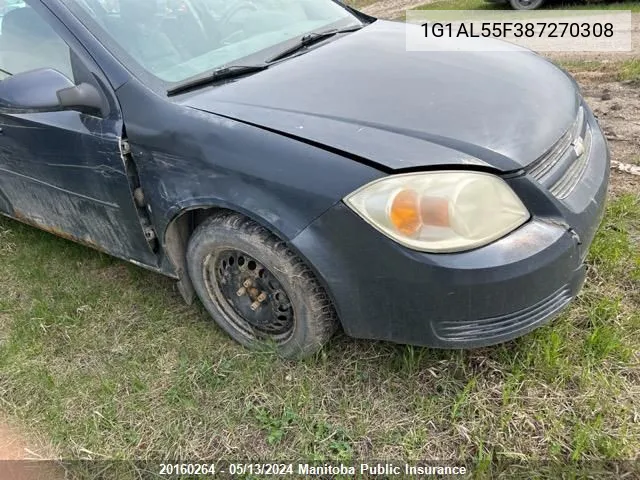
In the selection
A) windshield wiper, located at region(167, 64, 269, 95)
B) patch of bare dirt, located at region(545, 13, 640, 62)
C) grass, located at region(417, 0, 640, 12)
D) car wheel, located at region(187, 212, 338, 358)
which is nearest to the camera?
car wheel, located at region(187, 212, 338, 358)

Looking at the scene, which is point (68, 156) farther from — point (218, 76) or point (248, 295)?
point (248, 295)

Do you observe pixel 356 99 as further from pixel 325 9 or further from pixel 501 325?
pixel 325 9

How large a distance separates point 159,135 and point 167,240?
0.46 meters

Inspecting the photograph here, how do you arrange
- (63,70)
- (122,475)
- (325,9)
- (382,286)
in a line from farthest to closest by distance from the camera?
(325,9) → (63,70) → (122,475) → (382,286)

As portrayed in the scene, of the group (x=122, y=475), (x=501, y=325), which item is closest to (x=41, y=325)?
(x=122, y=475)

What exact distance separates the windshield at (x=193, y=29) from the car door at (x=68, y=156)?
0.17 meters

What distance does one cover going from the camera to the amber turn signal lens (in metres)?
1.70

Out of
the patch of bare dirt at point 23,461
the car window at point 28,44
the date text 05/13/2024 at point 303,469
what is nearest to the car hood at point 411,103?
the car window at point 28,44

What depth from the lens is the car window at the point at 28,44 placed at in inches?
91.3

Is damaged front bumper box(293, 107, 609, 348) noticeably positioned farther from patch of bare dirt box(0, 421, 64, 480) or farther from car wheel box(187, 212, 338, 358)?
patch of bare dirt box(0, 421, 64, 480)

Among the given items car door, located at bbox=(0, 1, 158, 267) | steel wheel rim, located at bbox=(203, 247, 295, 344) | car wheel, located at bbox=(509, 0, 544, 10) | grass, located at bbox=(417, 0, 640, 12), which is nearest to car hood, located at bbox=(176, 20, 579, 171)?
car door, located at bbox=(0, 1, 158, 267)

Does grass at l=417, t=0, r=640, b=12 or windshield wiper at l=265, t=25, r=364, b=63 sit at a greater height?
windshield wiper at l=265, t=25, r=364, b=63

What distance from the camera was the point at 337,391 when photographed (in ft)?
6.99

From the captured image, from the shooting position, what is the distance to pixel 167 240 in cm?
229
